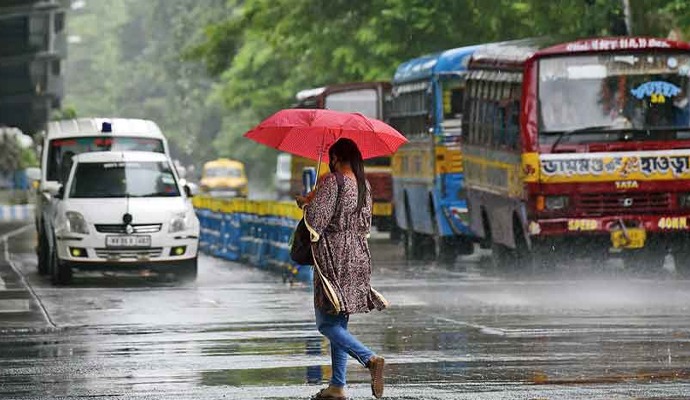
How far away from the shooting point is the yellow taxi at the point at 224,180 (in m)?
88.2

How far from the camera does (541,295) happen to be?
22.2 meters

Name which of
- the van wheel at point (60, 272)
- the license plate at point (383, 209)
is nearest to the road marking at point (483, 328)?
the van wheel at point (60, 272)

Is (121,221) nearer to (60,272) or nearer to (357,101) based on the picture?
(60,272)

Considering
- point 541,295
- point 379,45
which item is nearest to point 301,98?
point 379,45

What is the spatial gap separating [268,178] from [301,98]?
58.8 m

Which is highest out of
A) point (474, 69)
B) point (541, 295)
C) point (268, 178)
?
point (474, 69)

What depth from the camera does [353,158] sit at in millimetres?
12398

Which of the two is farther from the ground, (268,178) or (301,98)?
(301,98)

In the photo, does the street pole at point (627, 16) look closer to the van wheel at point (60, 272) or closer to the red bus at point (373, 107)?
the red bus at point (373, 107)

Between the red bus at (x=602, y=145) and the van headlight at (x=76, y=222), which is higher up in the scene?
the red bus at (x=602, y=145)

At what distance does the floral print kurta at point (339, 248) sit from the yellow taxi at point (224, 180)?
7524 cm

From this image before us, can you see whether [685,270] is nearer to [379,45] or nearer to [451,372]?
[451,372]

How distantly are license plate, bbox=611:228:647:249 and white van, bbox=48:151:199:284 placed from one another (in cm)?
527

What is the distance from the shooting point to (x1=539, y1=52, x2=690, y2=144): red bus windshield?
2527 centimetres
